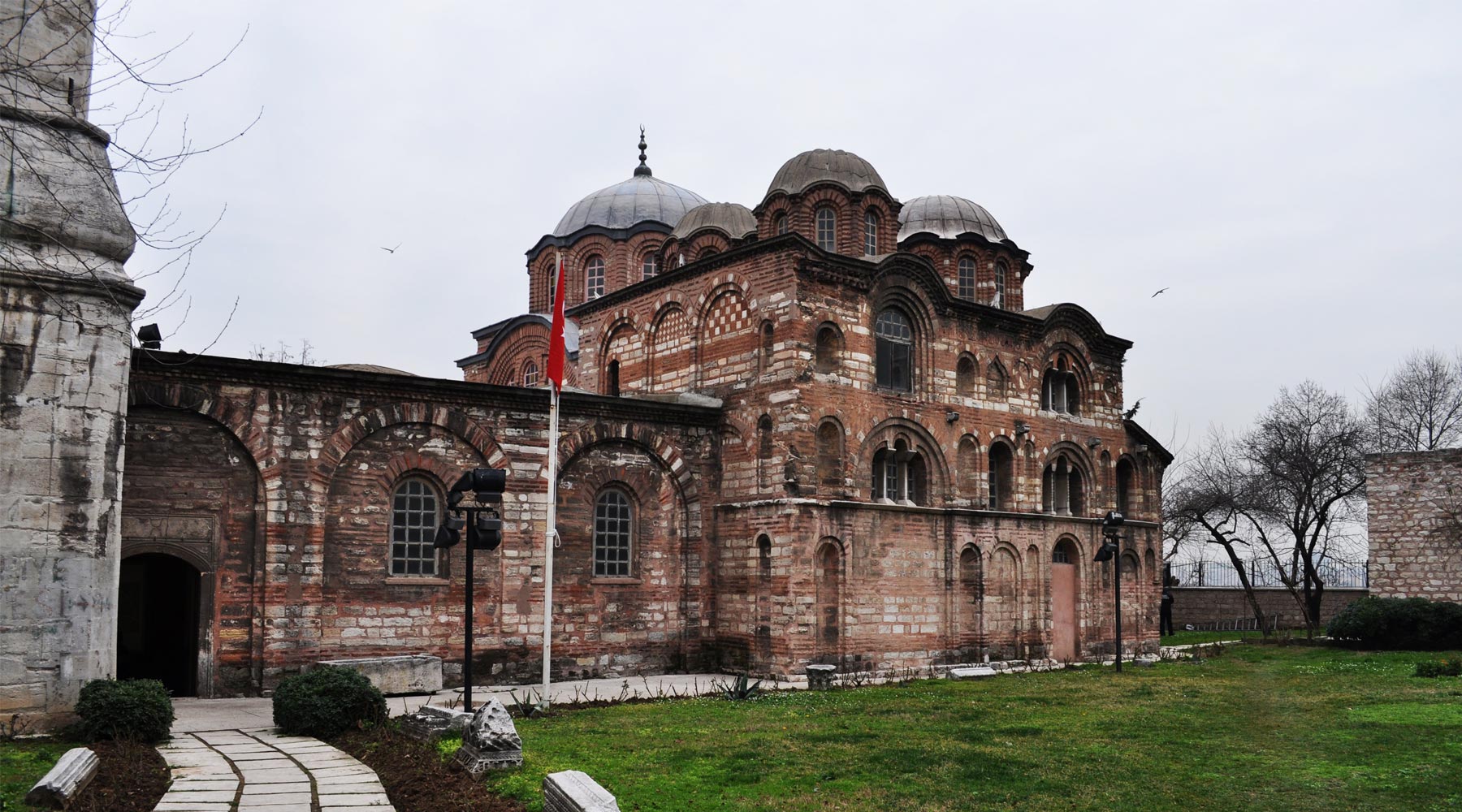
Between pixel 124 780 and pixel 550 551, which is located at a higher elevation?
pixel 550 551

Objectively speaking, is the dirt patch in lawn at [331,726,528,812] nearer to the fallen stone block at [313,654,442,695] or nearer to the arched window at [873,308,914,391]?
the fallen stone block at [313,654,442,695]

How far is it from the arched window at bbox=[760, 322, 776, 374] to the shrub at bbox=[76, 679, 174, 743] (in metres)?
12.5

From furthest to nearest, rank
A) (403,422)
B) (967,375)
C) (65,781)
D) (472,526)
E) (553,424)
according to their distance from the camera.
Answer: (967,375) < (403,422) < (553,424) < (472,526) < (65,781)

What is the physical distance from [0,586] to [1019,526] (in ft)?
61.9

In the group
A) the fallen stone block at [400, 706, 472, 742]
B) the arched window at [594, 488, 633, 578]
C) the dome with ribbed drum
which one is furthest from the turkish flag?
the dome with ribbed drum

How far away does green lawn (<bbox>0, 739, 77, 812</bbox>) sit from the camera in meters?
9.09

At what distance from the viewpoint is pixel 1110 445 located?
2839cm

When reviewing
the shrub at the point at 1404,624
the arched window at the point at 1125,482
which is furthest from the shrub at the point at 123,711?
the shrub at the point at 1404,624

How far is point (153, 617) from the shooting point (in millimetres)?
19922

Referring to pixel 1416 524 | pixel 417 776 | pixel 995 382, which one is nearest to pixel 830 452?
pixel 995 382

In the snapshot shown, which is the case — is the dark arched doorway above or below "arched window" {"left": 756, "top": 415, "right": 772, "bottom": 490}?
below

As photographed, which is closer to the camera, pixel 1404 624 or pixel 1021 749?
pixel 1021 749

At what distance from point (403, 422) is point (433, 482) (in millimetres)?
1129

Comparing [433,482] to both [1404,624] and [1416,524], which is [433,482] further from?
[1416,524]
